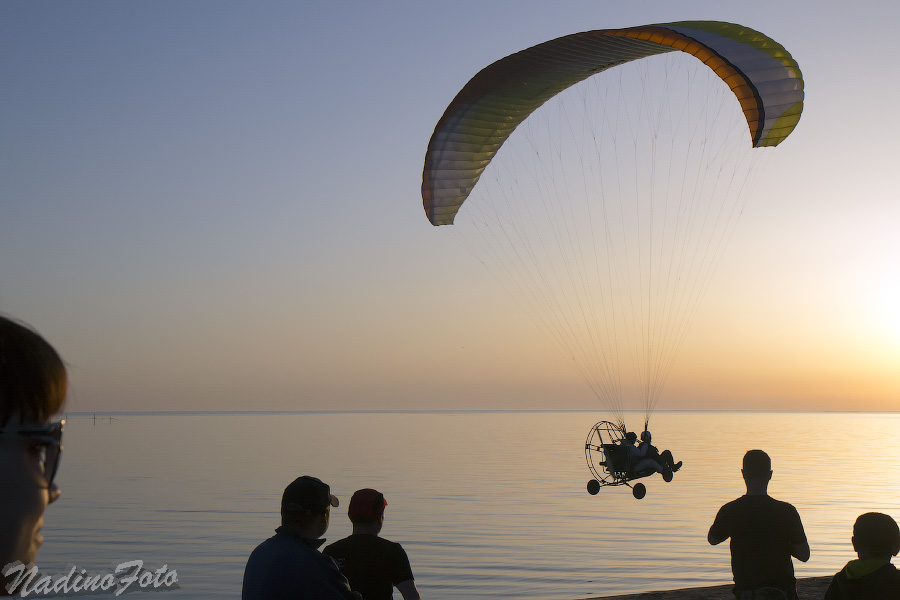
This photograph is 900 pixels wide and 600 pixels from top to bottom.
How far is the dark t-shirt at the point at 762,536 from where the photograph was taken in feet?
20.7

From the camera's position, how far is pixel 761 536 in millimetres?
6332

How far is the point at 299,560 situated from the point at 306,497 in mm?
308

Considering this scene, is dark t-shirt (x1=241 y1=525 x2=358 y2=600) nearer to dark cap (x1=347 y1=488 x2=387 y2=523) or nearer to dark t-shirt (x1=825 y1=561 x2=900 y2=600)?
dark cap (x1=347 y1=488 x2=387 y2=523)

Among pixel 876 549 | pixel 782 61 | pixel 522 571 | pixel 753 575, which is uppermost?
pixel 782 61

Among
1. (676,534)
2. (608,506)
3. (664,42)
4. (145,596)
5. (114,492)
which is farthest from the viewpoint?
(114,492)

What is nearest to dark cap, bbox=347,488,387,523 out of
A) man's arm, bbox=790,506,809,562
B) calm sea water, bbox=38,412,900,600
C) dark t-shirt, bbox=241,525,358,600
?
dark t-shirt, bbox=241,525,358,600

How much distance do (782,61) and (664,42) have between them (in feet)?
6.40

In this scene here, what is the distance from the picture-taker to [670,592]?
1284 cm

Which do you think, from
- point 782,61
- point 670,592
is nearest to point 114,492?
point 670,592

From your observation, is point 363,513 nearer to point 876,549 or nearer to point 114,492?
point 876,549

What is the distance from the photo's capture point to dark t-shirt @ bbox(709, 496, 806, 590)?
249 inches

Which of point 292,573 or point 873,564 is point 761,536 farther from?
point 292,573

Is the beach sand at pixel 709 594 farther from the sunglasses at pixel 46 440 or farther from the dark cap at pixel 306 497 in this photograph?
the sunglasses at pixel 46 440

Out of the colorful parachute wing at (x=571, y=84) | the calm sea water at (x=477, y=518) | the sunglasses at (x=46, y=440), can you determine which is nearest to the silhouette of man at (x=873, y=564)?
the sunglasses at (x=46, y=440)
